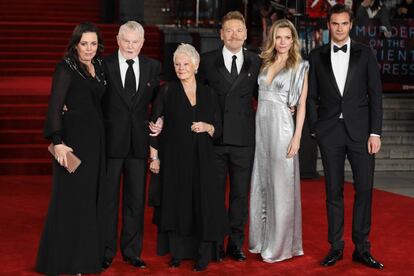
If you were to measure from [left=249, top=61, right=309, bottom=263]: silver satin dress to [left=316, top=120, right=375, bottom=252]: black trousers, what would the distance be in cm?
29

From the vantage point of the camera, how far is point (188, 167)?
6953 millimetres

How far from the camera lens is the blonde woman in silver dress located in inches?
281

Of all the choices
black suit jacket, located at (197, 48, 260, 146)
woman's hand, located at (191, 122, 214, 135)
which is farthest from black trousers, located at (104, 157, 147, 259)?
black suit jacket, located at (197, 48, 260, 146)

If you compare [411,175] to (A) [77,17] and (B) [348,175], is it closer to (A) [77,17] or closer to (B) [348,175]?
(B) [348,175]

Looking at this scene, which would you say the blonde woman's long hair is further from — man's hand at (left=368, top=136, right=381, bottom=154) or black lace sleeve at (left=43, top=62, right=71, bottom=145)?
black lace sleeve at (left=43, top=62, right=71, bottom=145)

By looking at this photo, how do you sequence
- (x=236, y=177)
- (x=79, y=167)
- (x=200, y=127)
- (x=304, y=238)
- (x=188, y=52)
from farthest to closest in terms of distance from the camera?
(x=304, y=238), (x=236, y=177), (x=200, y=127), (x=188, y=52), (x=79, y=167)

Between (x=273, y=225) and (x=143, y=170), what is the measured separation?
1134 millimetres

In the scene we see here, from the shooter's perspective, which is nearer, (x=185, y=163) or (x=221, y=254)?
(x=185, y=163)

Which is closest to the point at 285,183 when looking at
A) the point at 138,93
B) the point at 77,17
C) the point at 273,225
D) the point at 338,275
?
the point at 273,225

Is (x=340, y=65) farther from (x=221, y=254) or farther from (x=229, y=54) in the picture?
(x=221, y=254)

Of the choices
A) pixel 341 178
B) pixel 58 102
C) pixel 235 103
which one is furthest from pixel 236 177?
pixel 58 102

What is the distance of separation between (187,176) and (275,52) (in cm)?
118

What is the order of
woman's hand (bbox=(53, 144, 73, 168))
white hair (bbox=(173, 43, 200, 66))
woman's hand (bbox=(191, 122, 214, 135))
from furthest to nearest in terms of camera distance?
woman's hand (bbox=(191, 122, 214, 135)) < white hair (bbox=(173, 43, 200, 66)) < woman's hand (bbox=(53, 144, 73, 168))

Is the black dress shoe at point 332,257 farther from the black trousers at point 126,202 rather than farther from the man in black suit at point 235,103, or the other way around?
the black trousers at point 126,202
